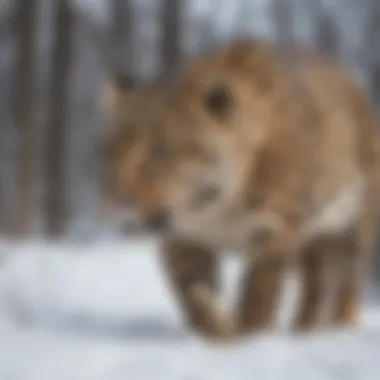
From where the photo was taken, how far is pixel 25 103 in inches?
39.5

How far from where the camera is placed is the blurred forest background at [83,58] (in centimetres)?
99

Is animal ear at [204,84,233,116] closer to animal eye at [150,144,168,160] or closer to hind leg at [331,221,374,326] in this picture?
animal eye at [150,144,168,160]

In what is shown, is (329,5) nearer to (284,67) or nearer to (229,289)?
(284,67)

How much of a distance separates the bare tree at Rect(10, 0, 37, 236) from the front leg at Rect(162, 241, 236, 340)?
147 millimetres

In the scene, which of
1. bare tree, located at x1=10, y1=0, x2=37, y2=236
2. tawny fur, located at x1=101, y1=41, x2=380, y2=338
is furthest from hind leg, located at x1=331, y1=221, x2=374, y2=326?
bare tree, located at x1=10, y1=0, x2=37, y2=236

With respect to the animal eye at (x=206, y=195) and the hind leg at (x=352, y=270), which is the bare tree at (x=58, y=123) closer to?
the animal eye at (x=206, y=195)

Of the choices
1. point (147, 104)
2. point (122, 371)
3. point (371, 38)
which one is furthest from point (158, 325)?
point (371, 38)

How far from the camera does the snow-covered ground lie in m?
0.94

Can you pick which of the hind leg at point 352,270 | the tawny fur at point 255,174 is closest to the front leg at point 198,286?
the tawny fur at point 255,174

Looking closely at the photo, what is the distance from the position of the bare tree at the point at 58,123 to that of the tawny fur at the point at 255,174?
2.1 inches

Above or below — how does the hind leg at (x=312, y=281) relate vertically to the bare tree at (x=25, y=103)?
below

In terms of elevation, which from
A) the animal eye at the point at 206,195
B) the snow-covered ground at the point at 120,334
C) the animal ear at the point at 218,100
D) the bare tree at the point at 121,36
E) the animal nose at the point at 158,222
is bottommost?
the snow-covered ground at the point at 120,334

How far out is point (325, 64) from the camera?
100 cm

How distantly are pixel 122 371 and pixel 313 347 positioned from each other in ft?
0.58
